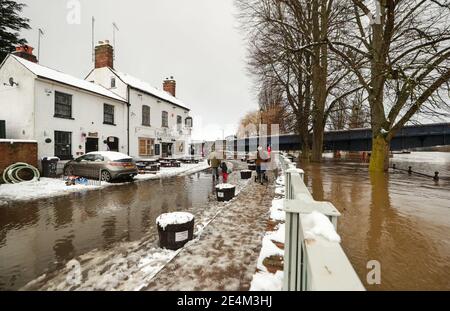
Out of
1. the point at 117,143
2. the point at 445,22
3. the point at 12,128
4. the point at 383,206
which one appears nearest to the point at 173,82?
the point at 117,143

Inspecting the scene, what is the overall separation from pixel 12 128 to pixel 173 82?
22963 mm

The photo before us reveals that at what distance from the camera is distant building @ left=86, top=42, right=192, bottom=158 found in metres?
Result: 21.2

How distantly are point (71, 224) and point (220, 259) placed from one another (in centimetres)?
424

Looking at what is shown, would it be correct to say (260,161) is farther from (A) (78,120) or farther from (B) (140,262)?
(A) (78,120)

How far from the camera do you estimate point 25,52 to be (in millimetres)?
16031

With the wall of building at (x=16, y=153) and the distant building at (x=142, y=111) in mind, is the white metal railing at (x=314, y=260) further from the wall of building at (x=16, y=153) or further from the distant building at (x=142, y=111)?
the distant building at (x=142, y=111)

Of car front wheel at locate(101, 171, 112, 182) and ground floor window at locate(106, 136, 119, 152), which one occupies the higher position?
ground floor window at locate(106, 136, 119, 152)

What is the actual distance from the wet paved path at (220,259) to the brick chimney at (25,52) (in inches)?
735

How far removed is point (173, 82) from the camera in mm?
34438

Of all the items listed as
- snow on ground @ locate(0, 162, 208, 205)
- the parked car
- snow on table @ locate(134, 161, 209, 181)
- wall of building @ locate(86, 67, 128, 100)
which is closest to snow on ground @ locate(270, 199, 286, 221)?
snow on ground @ locate(0, 162, 208, 205)

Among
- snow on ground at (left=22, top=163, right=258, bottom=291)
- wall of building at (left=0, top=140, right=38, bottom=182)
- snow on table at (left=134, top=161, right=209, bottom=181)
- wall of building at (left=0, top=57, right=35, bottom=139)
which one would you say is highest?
wall of building at (left=0, top=57, right=35, bottom=139)

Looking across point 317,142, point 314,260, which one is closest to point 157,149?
point 317,142

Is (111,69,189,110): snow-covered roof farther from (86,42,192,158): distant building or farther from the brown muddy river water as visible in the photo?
the brown muddy river water
